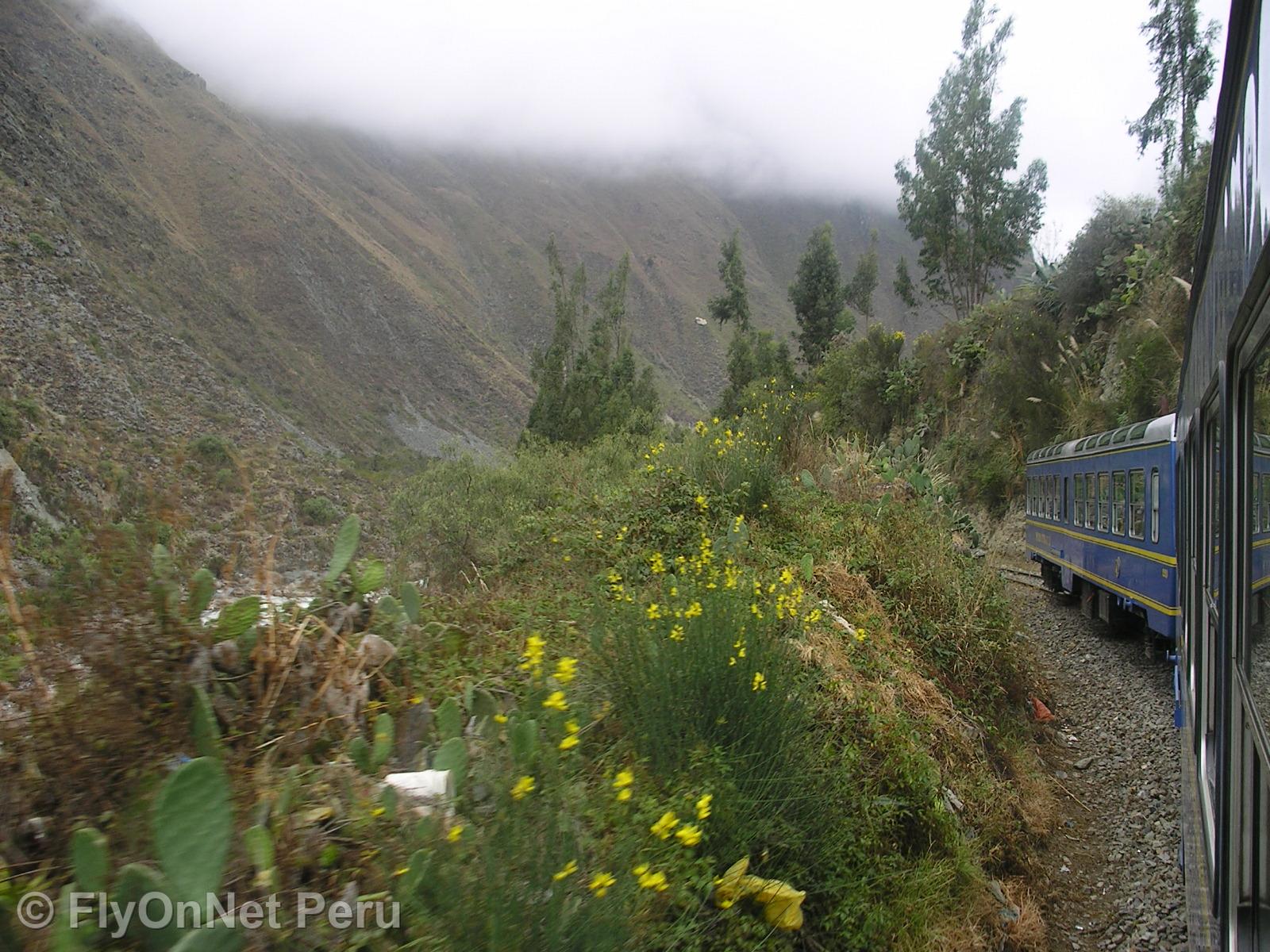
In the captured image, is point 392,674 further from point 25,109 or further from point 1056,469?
point 25,109

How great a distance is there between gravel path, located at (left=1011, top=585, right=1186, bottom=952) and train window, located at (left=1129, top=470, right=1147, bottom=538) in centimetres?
140

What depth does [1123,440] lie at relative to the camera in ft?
30.1

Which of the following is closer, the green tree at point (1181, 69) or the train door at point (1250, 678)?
the train door at point (1250, 678)

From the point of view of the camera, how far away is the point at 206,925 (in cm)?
169

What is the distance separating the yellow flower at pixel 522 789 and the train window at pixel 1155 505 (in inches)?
297

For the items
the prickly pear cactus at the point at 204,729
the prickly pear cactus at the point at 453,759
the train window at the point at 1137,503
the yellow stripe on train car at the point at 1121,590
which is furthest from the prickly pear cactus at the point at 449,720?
the train window at the point at 1137,503

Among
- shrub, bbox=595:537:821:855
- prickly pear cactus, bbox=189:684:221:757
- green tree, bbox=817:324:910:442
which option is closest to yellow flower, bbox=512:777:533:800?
prickly pear cactus, bbox=189:684:221:757

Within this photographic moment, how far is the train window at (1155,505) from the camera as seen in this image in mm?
7730

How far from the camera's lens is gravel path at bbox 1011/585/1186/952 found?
14.8 ft

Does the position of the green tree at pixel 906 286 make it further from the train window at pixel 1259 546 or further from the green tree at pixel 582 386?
the train window at pixel 1259 546

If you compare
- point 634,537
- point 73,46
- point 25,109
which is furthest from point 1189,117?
point 73,46

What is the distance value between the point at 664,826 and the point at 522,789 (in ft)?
2.05

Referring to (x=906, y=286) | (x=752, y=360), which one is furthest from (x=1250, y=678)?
(x=752, y=360)

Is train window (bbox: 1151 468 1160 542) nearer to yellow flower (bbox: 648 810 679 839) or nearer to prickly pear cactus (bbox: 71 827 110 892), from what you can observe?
yellow flower (bbox: 648 810 679 839)
